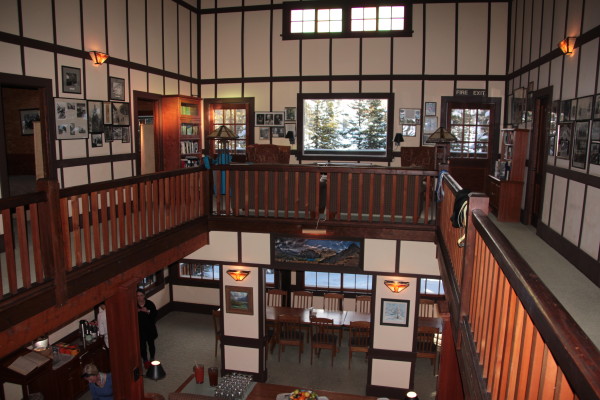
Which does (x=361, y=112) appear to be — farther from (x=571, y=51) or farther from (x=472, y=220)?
(x=472, y=220)

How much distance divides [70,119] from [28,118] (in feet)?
7.82

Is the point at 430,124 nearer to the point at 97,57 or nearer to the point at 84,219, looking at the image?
the point at 97,57

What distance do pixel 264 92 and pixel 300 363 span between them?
6.42 m

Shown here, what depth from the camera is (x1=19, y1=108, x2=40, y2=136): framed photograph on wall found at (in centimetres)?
866

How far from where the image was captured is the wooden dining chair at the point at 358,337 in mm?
→ 9461

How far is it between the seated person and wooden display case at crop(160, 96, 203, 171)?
14.6 feet

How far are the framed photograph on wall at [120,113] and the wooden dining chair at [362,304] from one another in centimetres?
642

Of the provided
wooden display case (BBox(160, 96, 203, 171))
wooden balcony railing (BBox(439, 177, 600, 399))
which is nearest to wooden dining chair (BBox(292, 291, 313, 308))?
wooden display case (BBox(160, 96, 203, 171))

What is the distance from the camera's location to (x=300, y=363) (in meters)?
9.83

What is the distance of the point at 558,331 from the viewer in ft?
4.33

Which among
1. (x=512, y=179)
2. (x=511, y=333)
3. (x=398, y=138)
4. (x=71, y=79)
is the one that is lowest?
(x=511, y=333)

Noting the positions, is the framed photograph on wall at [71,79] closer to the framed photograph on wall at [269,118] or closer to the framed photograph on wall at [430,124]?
the framed photograph on wall at [269,118]

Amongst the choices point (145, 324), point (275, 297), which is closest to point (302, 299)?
point (275, 297)

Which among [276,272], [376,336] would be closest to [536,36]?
[376,336]
